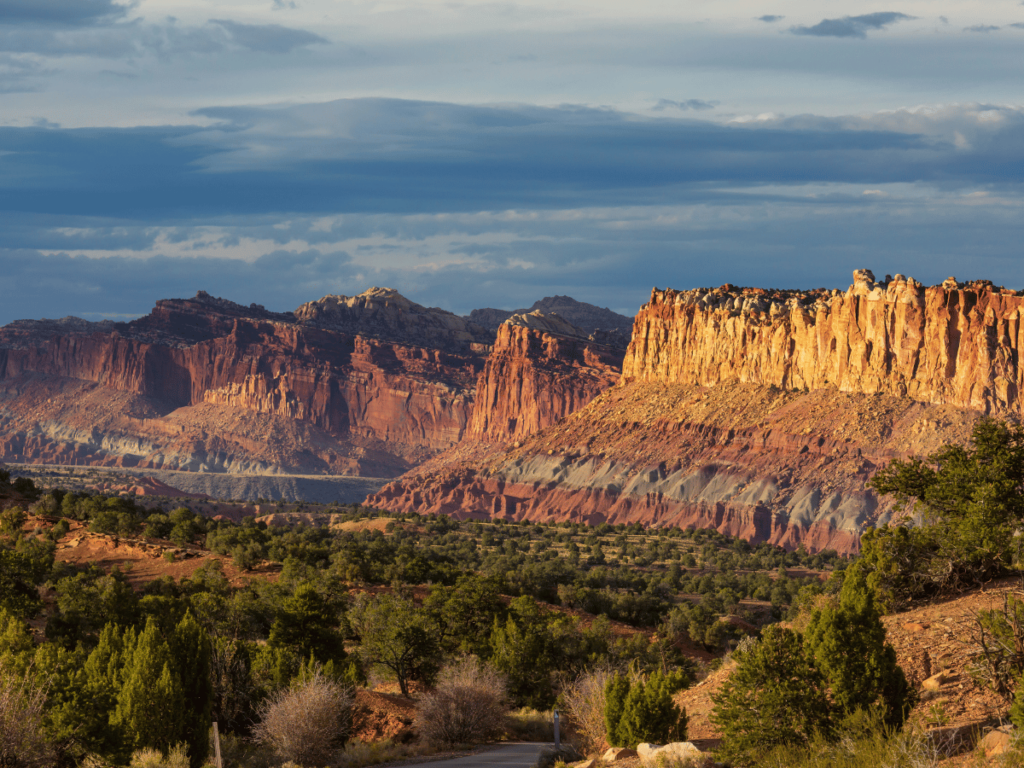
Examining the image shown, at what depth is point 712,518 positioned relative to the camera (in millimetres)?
144375

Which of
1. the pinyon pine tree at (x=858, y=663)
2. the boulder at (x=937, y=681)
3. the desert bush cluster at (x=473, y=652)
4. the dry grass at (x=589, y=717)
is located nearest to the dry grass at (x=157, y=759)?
the desert bush cluster at (x=473, y=652)

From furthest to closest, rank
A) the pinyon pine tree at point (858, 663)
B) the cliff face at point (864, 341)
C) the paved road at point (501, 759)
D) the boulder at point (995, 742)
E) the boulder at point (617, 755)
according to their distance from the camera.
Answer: the cliff face at point (864, 341)
the paved road at point (501, 759)
the boulder at point (617, 755)
the pinyon pine tree at point (858, 663)
the boulder at point (995, 742)

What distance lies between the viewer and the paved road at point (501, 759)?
3162 cm

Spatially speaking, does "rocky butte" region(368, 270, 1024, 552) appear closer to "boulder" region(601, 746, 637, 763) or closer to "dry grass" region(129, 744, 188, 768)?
"boulder" region(601, 746, 637, 763)

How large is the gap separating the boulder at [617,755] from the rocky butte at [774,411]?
4039 inches

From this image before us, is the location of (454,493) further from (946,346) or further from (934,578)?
(934,578)

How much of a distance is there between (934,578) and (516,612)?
2504cm

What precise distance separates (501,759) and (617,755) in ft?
24.3

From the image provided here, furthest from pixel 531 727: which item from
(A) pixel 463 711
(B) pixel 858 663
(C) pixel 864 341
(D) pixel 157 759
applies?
(C) pixel 864 341

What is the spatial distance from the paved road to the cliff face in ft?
354

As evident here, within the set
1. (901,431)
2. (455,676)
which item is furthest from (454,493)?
(455,676)

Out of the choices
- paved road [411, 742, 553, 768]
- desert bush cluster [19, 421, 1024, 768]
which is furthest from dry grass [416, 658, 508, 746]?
paved road [411, 742, 553, 768]

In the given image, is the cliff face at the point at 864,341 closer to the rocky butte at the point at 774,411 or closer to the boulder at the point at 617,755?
the rocky butte at the point at 774,411

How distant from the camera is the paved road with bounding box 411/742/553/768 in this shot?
3162cm
